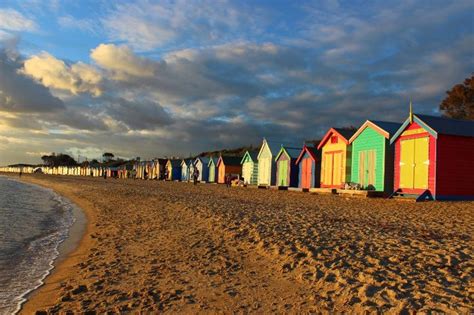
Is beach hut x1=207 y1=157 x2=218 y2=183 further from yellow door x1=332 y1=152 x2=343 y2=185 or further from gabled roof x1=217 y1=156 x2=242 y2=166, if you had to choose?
yellow door x1=332 y1=152 x2=343 y2=185

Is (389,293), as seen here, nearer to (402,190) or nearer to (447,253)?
(447,253)

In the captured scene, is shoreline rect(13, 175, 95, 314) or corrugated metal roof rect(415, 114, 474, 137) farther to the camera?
corrugated metal roof rect(415, 114, 474, 137)

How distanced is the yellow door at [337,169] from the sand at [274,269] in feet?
50.5

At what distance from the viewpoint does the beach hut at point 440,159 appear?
20078 mm

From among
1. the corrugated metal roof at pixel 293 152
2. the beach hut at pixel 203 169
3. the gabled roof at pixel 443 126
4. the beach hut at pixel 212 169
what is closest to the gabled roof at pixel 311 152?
the corrugated metal roof at pixel 293 152

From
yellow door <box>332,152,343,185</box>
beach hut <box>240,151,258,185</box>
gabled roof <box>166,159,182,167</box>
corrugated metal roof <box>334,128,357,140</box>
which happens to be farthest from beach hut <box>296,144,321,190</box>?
gabled roof <box>166,159,182,167</box>

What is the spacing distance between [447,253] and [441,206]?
10.5 meters

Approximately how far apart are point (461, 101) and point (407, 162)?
34588mm

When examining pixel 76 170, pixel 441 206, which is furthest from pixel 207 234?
pixel 76 170

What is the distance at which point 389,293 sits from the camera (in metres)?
5.72

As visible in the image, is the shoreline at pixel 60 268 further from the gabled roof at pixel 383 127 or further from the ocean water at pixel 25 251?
the gabled roof at pixel 383 127

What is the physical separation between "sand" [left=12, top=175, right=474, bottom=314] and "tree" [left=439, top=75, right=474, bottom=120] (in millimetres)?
42519

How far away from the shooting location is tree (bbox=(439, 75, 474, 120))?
4966 centimetres

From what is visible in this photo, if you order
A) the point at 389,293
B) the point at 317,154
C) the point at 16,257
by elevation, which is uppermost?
the point at 317,154
